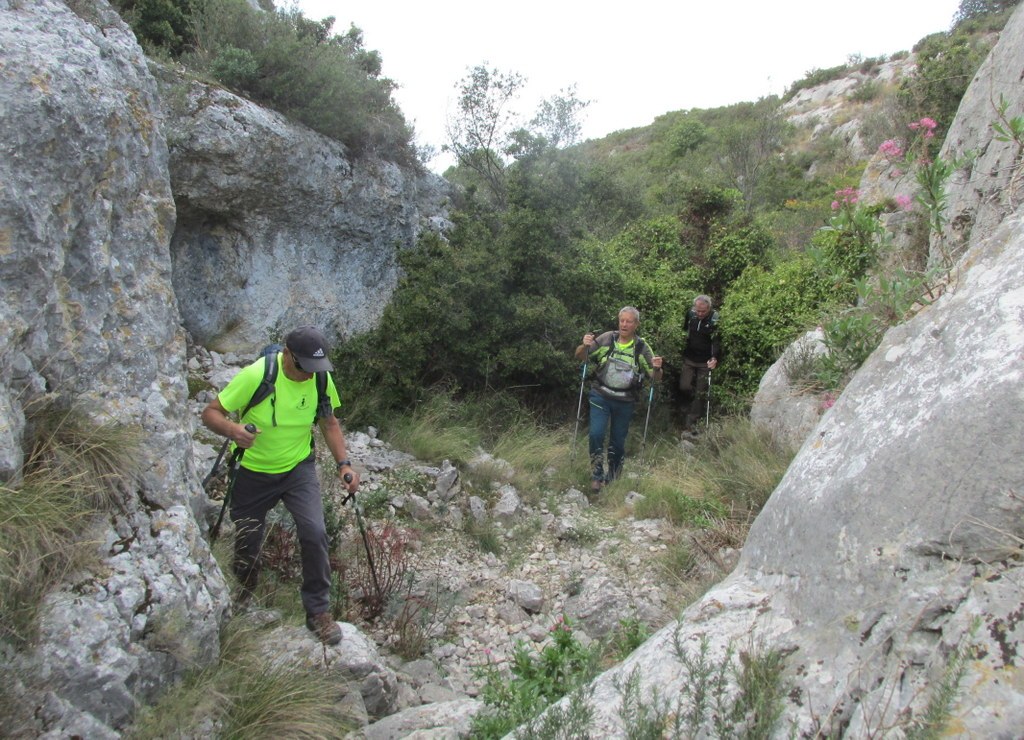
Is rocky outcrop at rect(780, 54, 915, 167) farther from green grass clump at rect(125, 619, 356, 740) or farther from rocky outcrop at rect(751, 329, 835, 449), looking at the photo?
green grass clump at rect(125, 619, 356, 740)

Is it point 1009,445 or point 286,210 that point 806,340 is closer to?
point 1009,445

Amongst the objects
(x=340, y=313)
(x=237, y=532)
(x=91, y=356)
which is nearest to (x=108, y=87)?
(x=91, y=356)

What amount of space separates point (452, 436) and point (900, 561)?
5.69m

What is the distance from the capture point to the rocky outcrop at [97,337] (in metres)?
2.61

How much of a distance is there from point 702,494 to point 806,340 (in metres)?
2.45

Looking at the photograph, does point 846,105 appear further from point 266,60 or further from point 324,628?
point 324,628

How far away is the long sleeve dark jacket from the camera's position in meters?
9.08

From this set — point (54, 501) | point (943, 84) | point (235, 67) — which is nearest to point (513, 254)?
point (235, 67)

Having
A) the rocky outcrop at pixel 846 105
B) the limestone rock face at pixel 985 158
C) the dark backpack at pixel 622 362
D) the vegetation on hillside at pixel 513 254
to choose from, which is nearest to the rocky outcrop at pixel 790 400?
the vegetation on hillside at pixel 513 254

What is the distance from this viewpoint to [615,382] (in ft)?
22.7

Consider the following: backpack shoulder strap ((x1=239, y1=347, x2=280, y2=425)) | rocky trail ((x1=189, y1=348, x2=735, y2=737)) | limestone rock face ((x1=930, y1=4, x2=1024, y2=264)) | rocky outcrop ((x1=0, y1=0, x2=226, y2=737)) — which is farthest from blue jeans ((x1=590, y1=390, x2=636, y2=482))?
rocky outcrop ((x1=0, y1=0, x2=226, y2=737))

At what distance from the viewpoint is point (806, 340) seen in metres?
7.42

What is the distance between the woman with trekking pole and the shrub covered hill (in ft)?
1.27

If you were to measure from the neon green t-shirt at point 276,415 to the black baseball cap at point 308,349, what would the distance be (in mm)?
195
